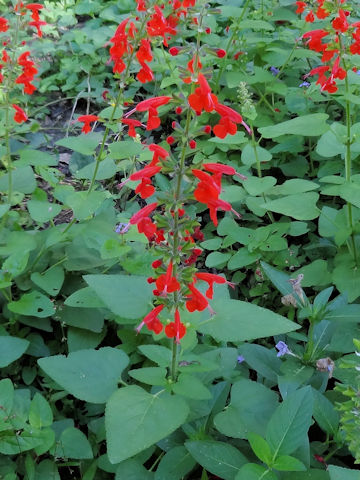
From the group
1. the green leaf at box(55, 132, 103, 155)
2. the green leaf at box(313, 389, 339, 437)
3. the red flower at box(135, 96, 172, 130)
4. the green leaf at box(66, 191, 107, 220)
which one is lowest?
the green leaf at box(313, 389, 339, 437)

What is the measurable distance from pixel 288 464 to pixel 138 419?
0.50 m

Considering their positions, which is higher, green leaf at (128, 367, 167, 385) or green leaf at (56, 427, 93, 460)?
green leaf at (128, 367, 167, 385)

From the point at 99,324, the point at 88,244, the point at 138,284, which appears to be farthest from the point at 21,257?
the point at 138,284

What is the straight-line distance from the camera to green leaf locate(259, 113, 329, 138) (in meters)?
2.44

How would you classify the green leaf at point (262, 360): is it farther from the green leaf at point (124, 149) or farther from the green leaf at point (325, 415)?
the green leaf at point (124, 149)

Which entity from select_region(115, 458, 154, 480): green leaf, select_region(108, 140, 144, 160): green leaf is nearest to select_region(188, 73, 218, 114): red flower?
select_region(108, 140, 144, 160): green leaf

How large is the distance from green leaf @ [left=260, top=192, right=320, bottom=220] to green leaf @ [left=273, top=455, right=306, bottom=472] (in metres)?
1.19

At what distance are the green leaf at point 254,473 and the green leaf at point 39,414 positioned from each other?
0.76m

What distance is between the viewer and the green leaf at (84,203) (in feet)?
8.32

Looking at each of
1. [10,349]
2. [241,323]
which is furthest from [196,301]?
[10,349]

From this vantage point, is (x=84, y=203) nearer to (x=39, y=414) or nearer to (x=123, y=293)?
(x=123, y=293)

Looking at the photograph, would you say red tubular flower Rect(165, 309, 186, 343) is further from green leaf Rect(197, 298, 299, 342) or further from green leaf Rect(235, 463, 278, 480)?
green leaf Rect(235, 463, 278, 480)

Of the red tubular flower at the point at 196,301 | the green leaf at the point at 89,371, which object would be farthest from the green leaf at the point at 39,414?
the red tubular flower at the point at 196,301

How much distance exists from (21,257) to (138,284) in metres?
0.76
